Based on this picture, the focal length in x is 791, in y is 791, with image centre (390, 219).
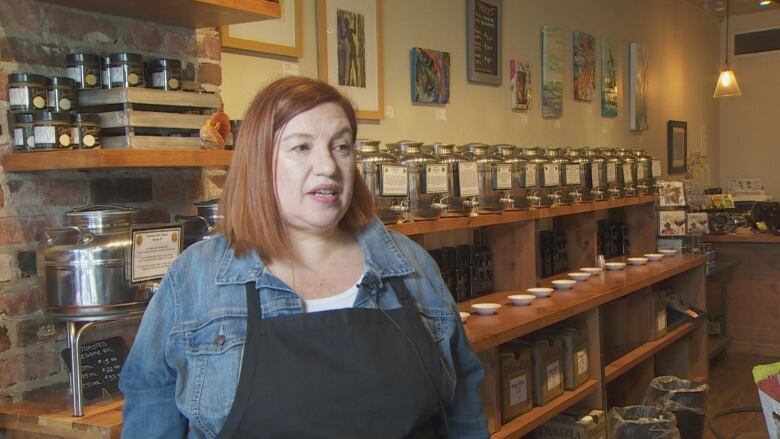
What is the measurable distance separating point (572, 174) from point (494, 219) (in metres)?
0.82

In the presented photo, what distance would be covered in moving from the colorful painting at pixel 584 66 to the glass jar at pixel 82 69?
3503mm

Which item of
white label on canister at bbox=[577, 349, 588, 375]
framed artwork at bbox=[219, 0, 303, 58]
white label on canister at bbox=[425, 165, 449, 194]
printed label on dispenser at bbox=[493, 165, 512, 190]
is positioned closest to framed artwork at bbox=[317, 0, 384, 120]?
framed artwork at bbox=[219, 0, 303, 58]

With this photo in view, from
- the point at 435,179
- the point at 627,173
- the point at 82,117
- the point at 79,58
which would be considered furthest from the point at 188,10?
the point at 627,173

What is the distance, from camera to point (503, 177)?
318 centimetres

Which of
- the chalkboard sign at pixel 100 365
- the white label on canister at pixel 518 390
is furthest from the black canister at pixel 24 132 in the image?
the white label on canister at pixel 518 390

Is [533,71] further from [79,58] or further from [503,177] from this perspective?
[79,58]

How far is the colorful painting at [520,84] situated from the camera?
4.12 meters

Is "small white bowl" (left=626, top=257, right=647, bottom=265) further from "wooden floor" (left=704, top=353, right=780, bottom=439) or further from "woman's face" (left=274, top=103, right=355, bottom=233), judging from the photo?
"woman's face" (left=274, top=103, right=355, bottom=233)

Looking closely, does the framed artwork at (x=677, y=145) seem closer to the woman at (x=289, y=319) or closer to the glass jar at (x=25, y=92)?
the woman at (x=289, y=319)

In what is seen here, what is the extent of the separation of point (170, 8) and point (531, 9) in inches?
112

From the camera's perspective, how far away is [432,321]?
4.92 ft

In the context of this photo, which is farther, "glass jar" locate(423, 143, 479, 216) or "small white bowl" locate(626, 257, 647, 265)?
"small white bowl" locate(626, 257, 647, 265)

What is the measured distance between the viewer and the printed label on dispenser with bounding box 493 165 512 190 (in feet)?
10.3

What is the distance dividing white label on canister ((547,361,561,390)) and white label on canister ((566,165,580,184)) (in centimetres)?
96
